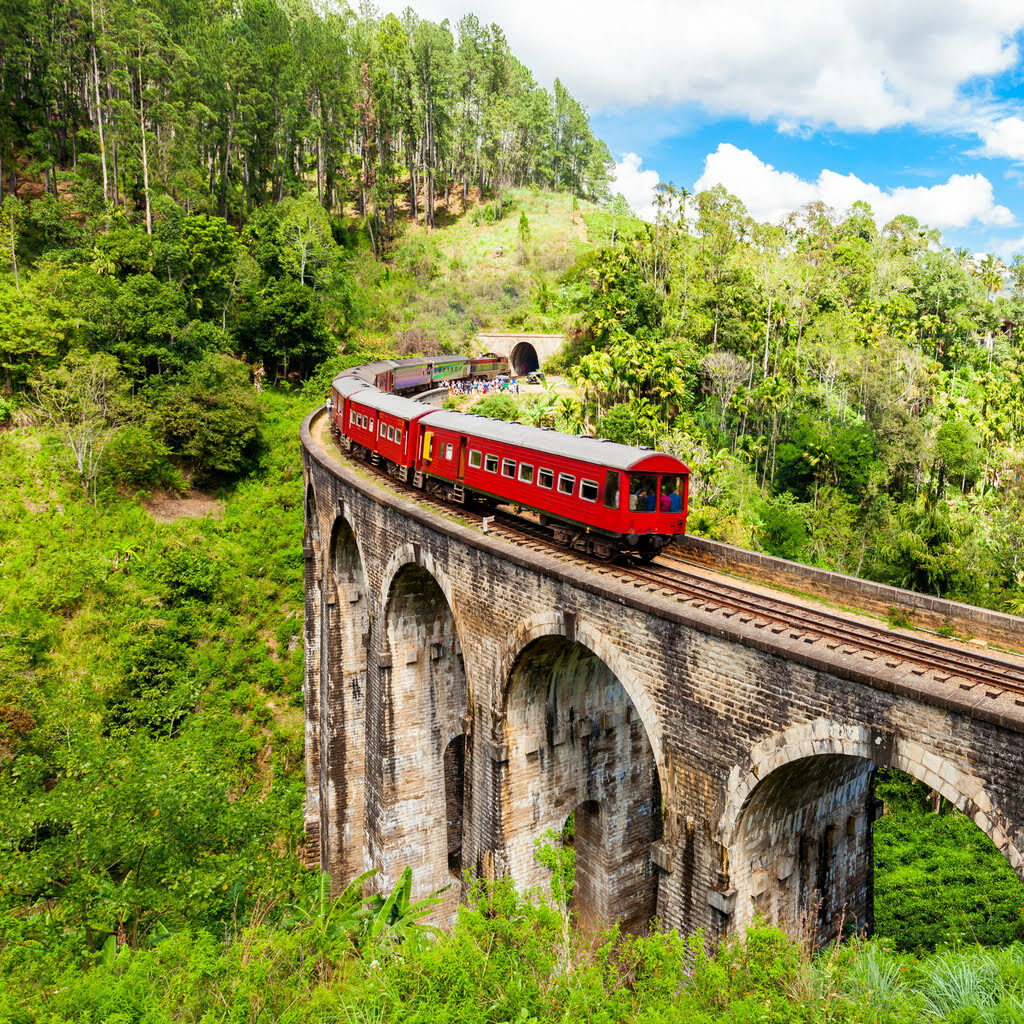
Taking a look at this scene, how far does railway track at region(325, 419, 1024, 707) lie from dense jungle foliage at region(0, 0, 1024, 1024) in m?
3.33

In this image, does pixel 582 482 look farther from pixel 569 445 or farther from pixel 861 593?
pixel 861 593

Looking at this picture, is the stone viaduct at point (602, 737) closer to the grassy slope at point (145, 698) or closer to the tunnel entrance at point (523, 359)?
the grassy slope at point (145, 698)

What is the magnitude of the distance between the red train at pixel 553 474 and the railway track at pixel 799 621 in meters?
0.62

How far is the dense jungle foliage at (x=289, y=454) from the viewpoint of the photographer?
926cm

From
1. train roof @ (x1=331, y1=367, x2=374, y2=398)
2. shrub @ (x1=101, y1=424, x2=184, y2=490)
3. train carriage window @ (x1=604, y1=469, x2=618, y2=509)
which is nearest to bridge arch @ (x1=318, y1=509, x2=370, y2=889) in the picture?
train roof @ (x1=331, y1=367, x2=374, y2=398)

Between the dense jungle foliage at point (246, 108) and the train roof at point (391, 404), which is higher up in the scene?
the dense jungle foliage at point (246, 108)

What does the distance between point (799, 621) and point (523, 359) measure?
5237 centimetres

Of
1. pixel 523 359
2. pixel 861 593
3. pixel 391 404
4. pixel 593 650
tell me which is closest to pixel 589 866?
pixel 593 650

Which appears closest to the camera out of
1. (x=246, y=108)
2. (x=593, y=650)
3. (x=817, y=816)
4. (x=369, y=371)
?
(x=817, y=816)

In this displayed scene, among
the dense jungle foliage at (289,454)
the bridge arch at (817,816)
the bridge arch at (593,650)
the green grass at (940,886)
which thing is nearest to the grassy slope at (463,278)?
the dense jungle foliage at (289,454)

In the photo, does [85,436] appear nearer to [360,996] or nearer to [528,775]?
[528,775]

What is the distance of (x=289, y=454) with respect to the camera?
39250mm

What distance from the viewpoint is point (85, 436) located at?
3162 centimetres

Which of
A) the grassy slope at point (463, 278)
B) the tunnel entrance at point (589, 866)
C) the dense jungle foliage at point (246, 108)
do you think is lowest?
the tunnel entrance at point (589, 866)
